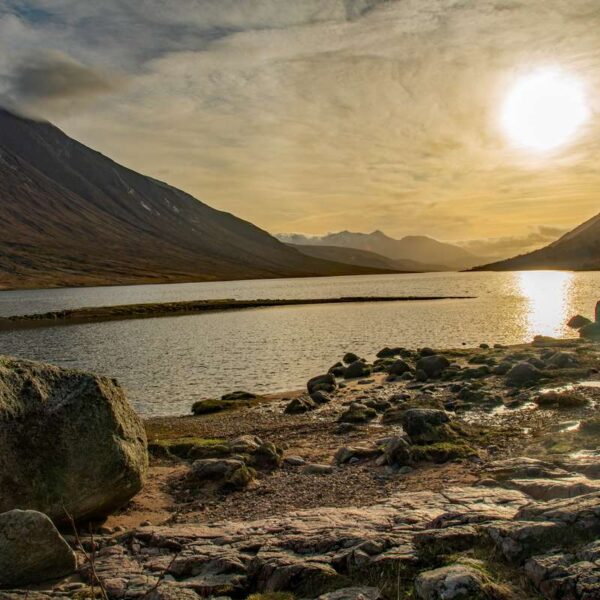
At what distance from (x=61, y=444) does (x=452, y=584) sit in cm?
1031

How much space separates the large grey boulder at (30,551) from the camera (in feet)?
35.8

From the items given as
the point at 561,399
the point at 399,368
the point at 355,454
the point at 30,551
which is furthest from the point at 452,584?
the point at 399,368

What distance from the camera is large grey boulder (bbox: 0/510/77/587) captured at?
35.8 feet

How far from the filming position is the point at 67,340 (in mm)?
71688

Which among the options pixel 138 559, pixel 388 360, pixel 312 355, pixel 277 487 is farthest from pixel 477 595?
pixel 312 355

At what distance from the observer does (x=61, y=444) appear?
14.3 meters

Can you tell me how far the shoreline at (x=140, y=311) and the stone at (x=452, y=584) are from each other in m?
90.7

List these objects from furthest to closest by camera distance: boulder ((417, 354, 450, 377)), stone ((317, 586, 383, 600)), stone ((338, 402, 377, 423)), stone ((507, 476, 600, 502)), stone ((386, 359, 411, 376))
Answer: stone ((386, 359, 411, 376))
boulder ((417, 354, 450, 377))
stone ((338, 402, 377, 423))
stone ((507, 476, 600, 502))
stone ((317, 586, 383, 600))

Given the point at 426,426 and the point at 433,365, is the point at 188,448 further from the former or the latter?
the point at 433,365

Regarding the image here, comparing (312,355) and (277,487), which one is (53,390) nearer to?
(277,487)

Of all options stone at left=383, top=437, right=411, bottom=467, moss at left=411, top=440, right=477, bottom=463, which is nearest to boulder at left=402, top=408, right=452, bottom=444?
moss at left=411, top=440, right=477, bottom=463

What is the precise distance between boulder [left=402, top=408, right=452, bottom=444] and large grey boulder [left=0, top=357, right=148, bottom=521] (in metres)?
10.7

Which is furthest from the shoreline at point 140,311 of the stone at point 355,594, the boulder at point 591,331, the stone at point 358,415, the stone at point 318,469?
the stone at point 355,594

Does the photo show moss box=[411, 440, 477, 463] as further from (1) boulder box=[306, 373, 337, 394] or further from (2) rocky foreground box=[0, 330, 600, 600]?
(1) boulder box=[306, 373, 337, 394]
